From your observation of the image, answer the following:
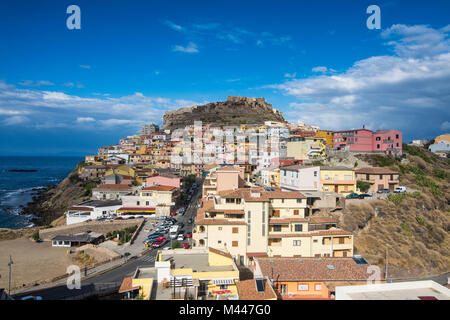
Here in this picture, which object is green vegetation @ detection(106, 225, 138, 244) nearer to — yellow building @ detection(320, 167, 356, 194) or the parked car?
the parked car

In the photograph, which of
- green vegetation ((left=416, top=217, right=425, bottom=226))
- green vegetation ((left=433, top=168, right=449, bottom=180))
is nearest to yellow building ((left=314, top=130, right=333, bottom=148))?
green vegetation ((left=433, top=168, right=449, bottom=180))

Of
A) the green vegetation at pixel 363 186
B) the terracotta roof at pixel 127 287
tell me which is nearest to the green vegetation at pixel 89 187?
the terracotta roof at pixel 127 287

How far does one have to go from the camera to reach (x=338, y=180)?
31.8 metres

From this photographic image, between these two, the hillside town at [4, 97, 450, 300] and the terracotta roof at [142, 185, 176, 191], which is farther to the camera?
the terracotta roof at [142, 185, 176, 191]

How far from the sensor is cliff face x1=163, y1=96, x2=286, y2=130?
112 metres

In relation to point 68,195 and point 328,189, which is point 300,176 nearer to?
point 328,189

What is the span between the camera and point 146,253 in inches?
1011

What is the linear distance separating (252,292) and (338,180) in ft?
72.2

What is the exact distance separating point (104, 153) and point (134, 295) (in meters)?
78.3

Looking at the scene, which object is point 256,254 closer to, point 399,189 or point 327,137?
point 399,189

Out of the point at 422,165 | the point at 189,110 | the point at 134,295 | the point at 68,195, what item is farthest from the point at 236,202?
the point at 189,110

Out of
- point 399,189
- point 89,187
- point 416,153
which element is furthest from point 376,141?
point 89,187

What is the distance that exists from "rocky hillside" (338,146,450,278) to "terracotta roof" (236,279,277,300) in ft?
50.5
